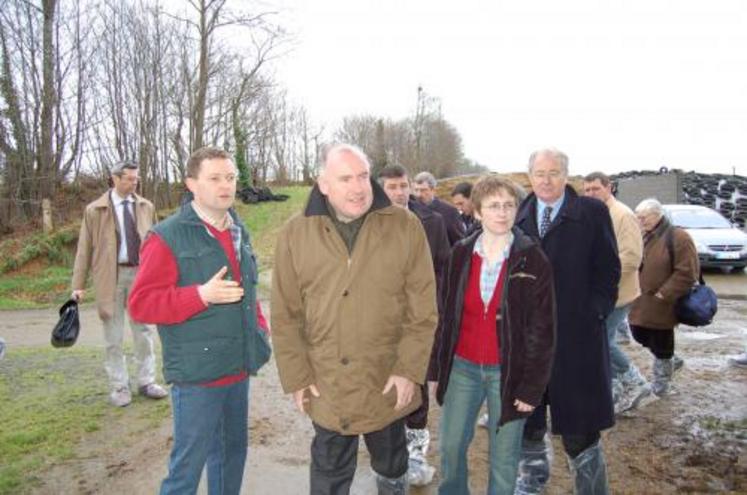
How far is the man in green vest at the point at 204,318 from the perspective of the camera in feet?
8.87

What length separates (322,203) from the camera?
2693 mm

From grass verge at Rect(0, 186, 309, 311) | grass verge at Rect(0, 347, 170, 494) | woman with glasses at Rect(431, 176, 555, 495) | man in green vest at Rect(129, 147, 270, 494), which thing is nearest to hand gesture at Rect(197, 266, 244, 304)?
man in green vest at Rect(129, 147, 270, 494)

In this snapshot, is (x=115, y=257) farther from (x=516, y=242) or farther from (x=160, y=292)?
(x=516, y=242)

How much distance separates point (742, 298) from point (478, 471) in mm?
9762

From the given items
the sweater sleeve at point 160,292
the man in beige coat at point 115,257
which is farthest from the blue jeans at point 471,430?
the man in beige coat at point 115,257

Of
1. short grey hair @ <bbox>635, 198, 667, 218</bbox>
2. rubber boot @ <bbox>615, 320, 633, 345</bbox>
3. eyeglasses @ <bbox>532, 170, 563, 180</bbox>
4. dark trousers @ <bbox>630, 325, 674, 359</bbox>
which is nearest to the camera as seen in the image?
eyeglasses @ <bbox>532, 170, 563, 180</bbox>

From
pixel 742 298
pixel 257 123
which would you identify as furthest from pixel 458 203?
pixel 257 123

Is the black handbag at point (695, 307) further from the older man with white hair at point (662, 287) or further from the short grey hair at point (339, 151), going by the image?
the short grey hair at point (339, 151)

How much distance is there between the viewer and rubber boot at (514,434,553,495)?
330 cm

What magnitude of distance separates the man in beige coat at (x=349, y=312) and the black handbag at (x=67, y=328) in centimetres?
300

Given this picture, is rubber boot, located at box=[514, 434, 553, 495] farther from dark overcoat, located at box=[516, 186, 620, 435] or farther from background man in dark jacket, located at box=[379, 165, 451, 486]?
background man in dark jacket, located at box=[379, 165, 451, 486]

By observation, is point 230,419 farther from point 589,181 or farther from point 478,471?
point 589,181

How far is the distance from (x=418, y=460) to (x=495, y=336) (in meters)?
1.38

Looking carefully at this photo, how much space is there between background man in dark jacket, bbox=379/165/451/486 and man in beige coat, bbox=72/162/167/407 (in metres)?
2.49
